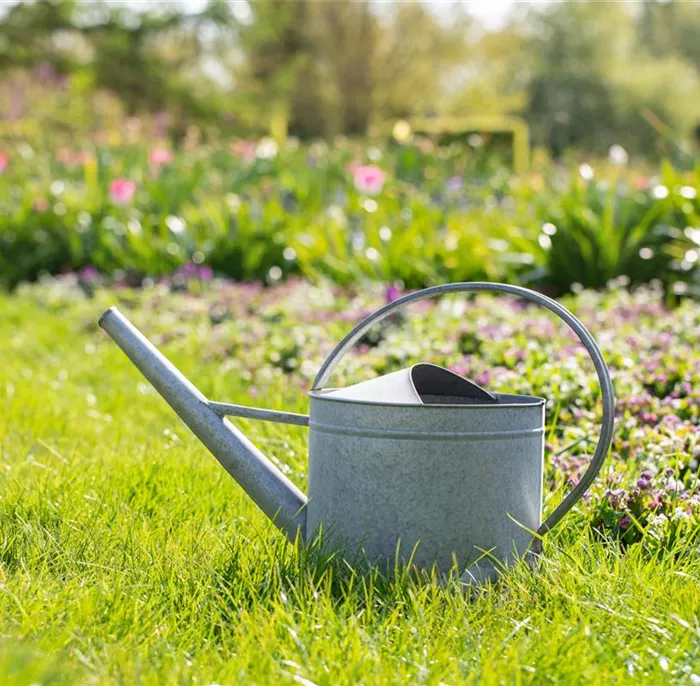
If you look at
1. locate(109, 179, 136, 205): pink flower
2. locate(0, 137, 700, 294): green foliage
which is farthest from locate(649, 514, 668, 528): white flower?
locate(109, 179, 136, 205): pink flower

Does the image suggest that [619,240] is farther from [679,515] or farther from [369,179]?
[679,515]

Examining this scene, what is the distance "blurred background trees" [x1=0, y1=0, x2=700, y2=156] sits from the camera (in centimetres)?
1811

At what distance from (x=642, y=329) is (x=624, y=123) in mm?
27832

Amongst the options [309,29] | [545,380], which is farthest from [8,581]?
[309,29]

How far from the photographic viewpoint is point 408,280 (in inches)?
216

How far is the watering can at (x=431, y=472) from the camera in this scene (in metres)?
1.64

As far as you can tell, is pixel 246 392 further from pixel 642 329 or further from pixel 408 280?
pixel 408 280

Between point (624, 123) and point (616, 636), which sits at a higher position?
point (624, 123)

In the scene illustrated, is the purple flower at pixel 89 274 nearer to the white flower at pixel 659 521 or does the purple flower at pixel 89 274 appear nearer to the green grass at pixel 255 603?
the green grass at pixel 255 603

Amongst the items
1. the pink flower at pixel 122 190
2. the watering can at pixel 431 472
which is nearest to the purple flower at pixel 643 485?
the watering can at pixel 431 472

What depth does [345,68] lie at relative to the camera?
25.4 metres

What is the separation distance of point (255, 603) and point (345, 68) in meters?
24.9

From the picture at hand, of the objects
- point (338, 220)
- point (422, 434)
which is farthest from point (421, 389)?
point (338, 220)

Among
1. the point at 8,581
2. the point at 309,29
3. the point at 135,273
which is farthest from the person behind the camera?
the point at 309,29
